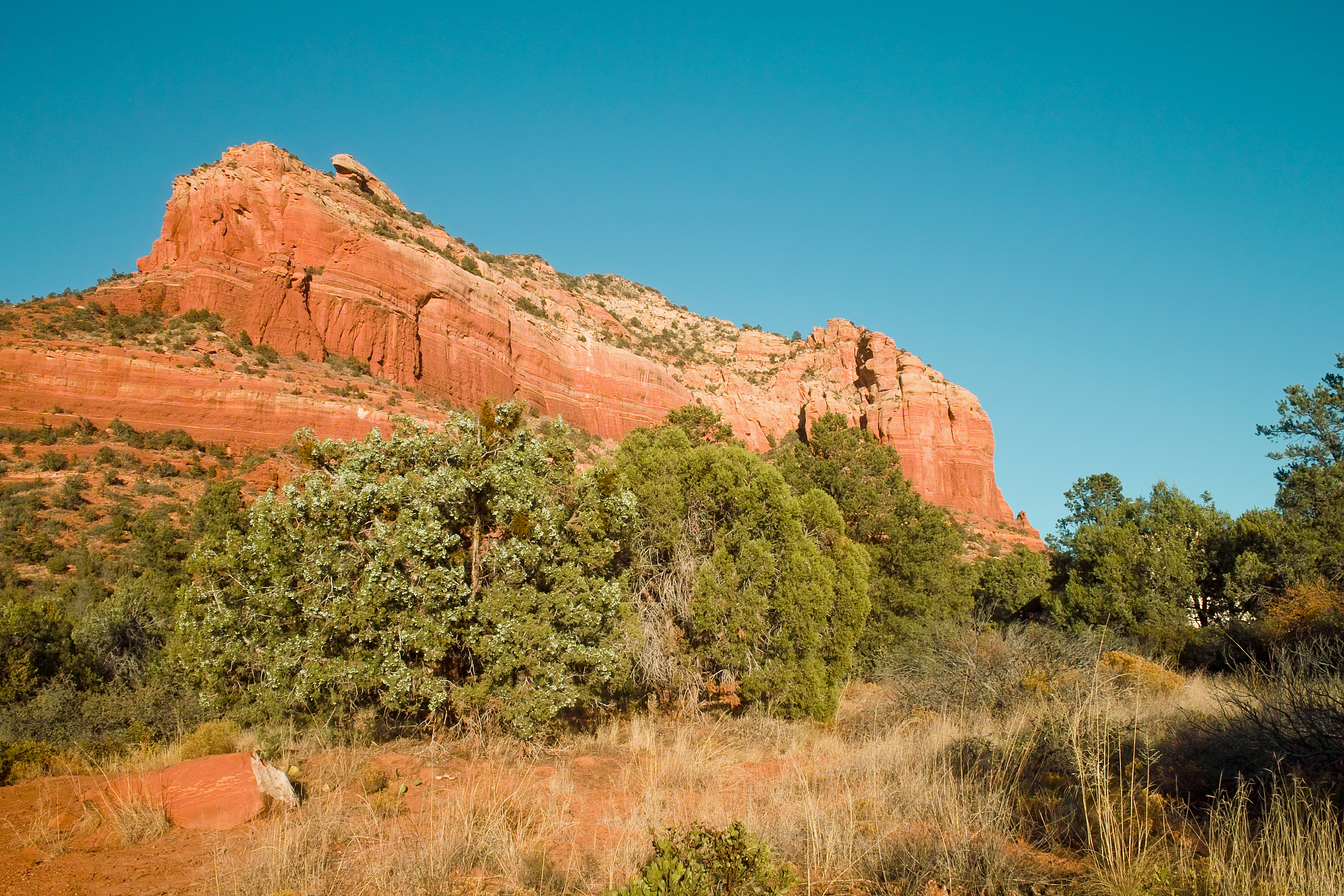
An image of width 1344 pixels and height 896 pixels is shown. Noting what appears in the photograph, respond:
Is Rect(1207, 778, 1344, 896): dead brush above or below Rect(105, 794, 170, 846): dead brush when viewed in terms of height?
above

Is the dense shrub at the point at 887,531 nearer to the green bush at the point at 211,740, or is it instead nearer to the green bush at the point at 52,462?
the green bush at the point at 211,740

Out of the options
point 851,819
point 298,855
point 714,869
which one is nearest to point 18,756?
point 298,855

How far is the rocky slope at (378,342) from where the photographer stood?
34.7 meters

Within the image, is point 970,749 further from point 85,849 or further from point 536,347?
point 536,347

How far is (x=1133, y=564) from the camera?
22.7m

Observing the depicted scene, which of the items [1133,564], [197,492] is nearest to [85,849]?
[1133,564]

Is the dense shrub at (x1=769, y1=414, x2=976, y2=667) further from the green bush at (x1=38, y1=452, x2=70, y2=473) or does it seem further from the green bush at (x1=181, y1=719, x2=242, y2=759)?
the green bush at (x1=38, y1=452, x2=70, y2=473)

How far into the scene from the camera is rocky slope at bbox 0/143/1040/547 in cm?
3466

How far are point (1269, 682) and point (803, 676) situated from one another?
21.1ft

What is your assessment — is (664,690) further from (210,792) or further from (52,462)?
(52,462)

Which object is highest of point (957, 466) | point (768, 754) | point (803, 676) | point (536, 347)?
point (536, 347)

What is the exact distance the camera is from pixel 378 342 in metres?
45.7

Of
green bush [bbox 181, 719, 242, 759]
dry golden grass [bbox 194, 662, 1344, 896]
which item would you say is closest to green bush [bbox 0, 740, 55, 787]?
green bush [bbox 181, 719, 242, 759]

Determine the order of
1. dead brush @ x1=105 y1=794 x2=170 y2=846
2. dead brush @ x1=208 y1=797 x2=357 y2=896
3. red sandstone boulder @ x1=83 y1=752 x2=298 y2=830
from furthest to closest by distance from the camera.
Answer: red sandstone boulder @ x1=83 y1=752 x2=298 y2=830 → dead brush @ x1=105 y1=794 x2=170 y2=846 → dead brush @ x1=208 y1=797 x2=357 y2=896
